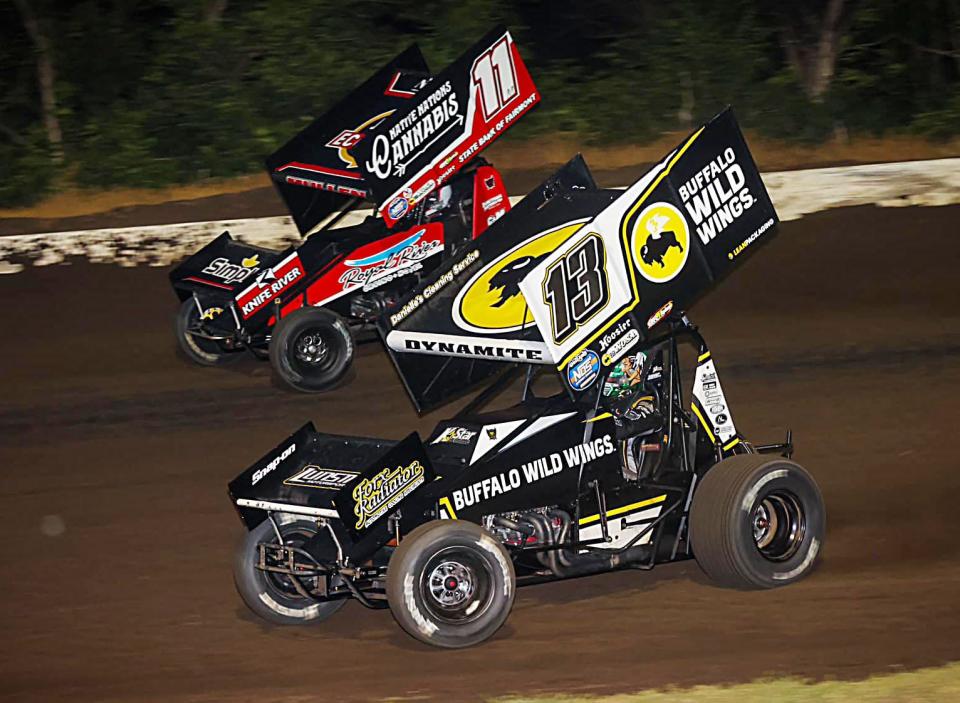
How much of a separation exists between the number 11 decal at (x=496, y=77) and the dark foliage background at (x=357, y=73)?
5.68 metres

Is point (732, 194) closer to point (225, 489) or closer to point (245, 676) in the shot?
point (245, 676)

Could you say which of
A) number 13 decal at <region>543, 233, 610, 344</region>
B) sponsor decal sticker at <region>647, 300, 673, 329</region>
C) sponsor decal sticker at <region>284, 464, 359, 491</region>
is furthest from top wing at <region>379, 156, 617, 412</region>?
sponsor decal sticker at <region>284, 464, 359, 491</region>

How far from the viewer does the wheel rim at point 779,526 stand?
7406 millimetres

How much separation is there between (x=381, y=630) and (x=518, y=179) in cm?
1017

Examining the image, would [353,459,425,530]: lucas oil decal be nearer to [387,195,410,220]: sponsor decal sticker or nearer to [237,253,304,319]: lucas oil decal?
[237,253,304,319]: lucas oil decal

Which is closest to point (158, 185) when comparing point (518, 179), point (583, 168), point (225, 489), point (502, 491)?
point (518, 179)

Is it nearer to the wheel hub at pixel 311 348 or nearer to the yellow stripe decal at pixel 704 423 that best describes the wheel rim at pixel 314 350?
the wheel hub at pixel 311 348

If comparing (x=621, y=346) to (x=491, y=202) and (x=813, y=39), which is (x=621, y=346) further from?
(x=813, y=39)

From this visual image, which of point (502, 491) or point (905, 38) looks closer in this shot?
point (502, 491)

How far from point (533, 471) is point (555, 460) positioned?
131 mm

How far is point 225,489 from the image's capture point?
960cm

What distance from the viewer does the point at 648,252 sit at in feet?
23.7

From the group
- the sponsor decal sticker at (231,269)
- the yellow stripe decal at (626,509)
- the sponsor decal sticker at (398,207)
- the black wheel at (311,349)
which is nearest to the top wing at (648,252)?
the yellow stripe decal at (626,509)

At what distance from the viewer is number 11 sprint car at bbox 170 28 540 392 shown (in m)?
11.7
